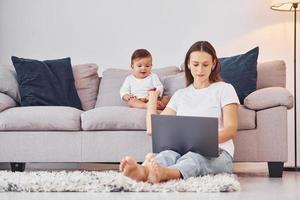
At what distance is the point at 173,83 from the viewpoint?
13.5ft

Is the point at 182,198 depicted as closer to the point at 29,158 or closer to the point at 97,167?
the point at 29,158

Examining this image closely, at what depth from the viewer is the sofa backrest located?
4.03 metres

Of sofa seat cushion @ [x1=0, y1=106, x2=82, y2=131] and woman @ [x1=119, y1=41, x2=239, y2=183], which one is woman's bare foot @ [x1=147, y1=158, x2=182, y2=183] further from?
sofa seat cushion @ [x1=0, y1=106, x2=82, y2=131]

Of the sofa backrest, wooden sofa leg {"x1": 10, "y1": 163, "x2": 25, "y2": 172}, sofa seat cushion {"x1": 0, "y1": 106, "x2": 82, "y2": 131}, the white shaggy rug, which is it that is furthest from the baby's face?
the white shaggy rug

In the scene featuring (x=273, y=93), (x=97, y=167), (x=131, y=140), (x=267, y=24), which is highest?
(x=267, y=24)

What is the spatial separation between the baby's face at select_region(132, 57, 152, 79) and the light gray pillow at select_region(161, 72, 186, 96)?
0.19 metres

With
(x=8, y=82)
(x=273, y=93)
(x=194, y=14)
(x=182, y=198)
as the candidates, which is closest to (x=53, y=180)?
(x=182, y=198)

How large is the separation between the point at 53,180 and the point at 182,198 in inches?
25.4

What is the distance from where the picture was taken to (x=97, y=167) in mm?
4633

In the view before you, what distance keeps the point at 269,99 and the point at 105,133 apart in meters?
1.03

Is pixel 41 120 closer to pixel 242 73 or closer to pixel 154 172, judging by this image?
pixel 242 73

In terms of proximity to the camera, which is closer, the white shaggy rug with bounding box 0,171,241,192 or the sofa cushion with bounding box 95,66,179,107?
the white shaggy rug with bounding box 0,171,241,192

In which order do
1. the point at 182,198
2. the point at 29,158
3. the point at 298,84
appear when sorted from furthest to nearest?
the point at 298,84, the point at 29,158, the point at 182,198

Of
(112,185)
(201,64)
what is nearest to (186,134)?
(201,64)
